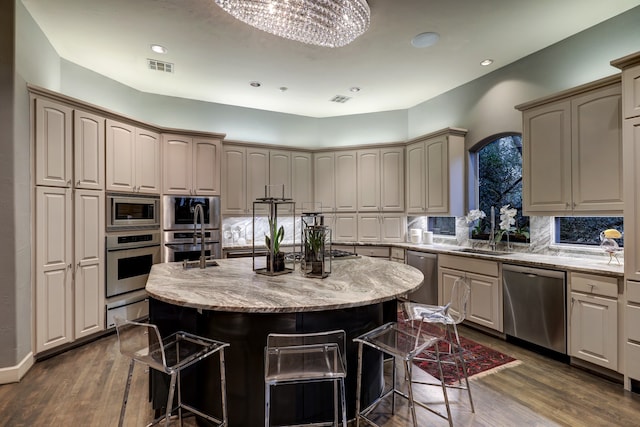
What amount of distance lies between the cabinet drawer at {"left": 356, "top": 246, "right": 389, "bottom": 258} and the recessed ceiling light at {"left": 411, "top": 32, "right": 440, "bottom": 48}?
2871mm

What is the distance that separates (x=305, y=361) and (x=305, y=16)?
226cm

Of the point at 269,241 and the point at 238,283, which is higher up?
the point at 269,241

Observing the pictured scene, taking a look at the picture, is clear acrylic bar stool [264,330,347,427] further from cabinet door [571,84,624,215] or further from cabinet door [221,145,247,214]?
cabinet door [221,145,247,214]

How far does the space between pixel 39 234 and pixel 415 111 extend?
5241mm

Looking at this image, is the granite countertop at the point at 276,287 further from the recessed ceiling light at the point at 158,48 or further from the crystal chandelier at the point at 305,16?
the recessed ceiling light at the point at 158,48

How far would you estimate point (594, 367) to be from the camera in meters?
2.66

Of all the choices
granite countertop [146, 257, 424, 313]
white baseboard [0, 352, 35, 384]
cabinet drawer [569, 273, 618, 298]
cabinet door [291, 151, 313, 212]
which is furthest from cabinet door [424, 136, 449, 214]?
white baseboard [0, 352, 35, 384]

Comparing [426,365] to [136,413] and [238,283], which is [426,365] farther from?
[136,413]

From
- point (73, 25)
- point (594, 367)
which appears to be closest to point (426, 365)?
point (594, 367)

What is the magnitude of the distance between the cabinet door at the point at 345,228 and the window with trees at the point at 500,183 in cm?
182

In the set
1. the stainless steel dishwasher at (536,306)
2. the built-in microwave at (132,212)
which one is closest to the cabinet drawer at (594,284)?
the stainless steel dishwasher at (536,306)

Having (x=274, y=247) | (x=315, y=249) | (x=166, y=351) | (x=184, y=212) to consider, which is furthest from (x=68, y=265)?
(x=315, y=249)

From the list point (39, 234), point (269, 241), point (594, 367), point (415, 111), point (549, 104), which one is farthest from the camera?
point (415, 111)

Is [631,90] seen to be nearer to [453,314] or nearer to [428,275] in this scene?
[453,314]
